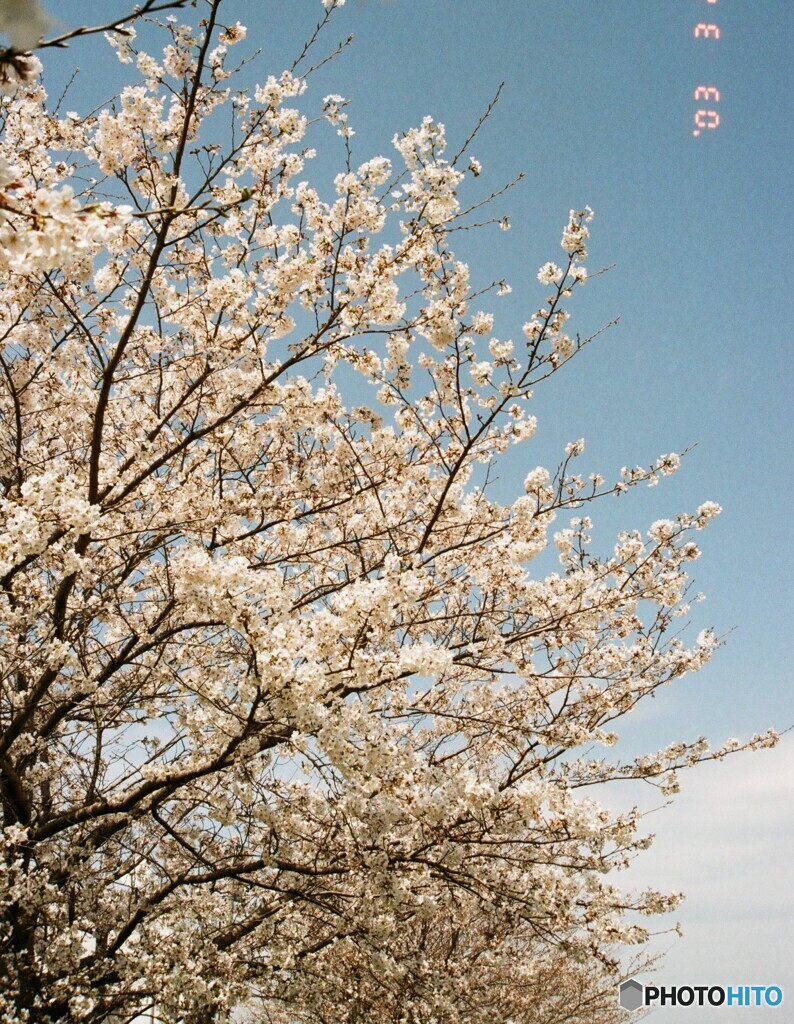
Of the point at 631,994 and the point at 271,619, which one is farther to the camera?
the point at 631,994

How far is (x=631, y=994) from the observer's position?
1523cm

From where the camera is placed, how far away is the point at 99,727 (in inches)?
209

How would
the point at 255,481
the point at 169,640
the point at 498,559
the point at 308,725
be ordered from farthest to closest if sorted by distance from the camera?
the point at 255,481
the point at 498,559
the point at 169,640
the point at 308,725

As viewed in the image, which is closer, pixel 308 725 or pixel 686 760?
pixel 308 725

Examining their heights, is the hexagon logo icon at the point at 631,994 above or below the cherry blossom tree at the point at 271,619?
below

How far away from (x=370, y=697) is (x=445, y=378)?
2713mm

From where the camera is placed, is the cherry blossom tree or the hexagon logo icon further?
the hexagon logo icon

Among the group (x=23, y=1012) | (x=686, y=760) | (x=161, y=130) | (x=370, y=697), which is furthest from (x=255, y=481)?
(x=686, y=760)

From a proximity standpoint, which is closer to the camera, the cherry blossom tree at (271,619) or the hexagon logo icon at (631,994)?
the cherry blossom tree at (271,619)

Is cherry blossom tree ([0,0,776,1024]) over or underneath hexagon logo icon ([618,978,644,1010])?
over

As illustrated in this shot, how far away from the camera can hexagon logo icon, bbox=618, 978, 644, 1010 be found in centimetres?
1467

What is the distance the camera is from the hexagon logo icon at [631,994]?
1467 cm

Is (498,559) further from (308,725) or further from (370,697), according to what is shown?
(308,725)

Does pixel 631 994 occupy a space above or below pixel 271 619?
below
